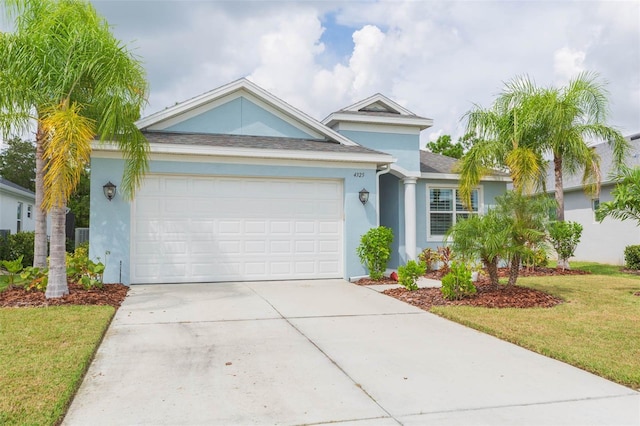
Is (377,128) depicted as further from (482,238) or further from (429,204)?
(482,238)

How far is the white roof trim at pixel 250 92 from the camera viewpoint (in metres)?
11.6

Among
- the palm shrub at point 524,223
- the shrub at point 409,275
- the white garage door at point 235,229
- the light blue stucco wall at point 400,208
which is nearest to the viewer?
the palm shrub at point 524,223

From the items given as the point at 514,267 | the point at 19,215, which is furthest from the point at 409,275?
the point at 19,215

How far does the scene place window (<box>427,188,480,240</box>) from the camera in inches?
568

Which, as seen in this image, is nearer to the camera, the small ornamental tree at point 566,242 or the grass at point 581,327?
the grass at point 581,327

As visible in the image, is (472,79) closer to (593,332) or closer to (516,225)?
(516,225)

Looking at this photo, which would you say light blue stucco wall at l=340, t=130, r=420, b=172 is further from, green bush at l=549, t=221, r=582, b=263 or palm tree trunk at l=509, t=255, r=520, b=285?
palm tree trunk at l=509, t=255, r=520, b=285

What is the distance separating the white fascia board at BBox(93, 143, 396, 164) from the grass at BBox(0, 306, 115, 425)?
4.03 m

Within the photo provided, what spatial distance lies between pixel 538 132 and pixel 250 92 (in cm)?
821

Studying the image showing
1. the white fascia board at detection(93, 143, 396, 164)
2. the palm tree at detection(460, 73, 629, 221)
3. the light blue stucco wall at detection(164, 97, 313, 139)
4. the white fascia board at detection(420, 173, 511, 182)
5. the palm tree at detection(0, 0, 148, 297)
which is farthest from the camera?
the white fascia board at detection(420, 173, 511, 182)

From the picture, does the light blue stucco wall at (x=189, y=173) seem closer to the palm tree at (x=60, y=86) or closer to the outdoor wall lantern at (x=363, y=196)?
the outdoor wall lantern at (x=363, y=196)

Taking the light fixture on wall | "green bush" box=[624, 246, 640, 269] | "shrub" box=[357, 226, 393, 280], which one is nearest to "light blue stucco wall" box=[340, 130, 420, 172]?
"shrub" box=[357, 226, 393, 280]

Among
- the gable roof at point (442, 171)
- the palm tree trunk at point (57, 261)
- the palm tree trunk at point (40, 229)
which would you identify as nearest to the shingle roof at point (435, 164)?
the gable roof at point (442, 171)

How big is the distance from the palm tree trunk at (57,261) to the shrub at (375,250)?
21.3 ft
